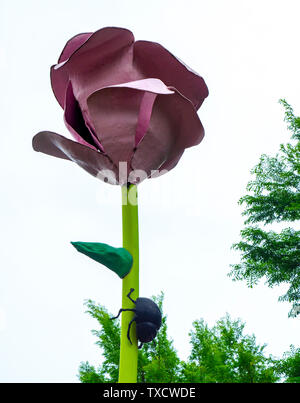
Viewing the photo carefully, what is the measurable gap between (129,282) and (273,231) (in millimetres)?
5432

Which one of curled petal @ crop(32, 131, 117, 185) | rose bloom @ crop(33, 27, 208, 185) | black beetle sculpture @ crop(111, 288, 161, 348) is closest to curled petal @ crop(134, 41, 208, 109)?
rose bloom @ crop(33, 27, 208, 185)

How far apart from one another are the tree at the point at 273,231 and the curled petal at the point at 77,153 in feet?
15.5

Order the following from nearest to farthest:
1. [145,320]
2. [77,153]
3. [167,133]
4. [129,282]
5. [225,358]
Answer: [145,320]
[129,282]
[77,153]
[167,133]
[225,358]

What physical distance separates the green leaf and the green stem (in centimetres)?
6

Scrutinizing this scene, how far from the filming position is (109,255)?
2746 mm

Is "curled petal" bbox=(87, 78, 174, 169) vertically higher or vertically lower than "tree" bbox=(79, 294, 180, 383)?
higher

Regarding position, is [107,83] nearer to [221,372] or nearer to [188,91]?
[188,91]

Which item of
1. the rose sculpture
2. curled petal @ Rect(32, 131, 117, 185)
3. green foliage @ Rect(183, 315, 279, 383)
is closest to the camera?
the rose sculpture

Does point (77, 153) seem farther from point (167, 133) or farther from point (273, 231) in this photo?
point (273, 231)

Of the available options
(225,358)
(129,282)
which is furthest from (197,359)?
(129,282)

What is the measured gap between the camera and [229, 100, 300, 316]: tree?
24.3 feet

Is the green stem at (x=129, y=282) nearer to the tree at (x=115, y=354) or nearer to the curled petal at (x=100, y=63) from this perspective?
the curled petal at (x=100, y=63)

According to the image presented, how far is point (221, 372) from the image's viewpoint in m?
6.22

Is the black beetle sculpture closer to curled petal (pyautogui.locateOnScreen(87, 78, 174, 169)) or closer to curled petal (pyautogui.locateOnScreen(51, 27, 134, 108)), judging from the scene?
curled petal (pyautogui.locateOnScreen(87, 78, 174, 169))
